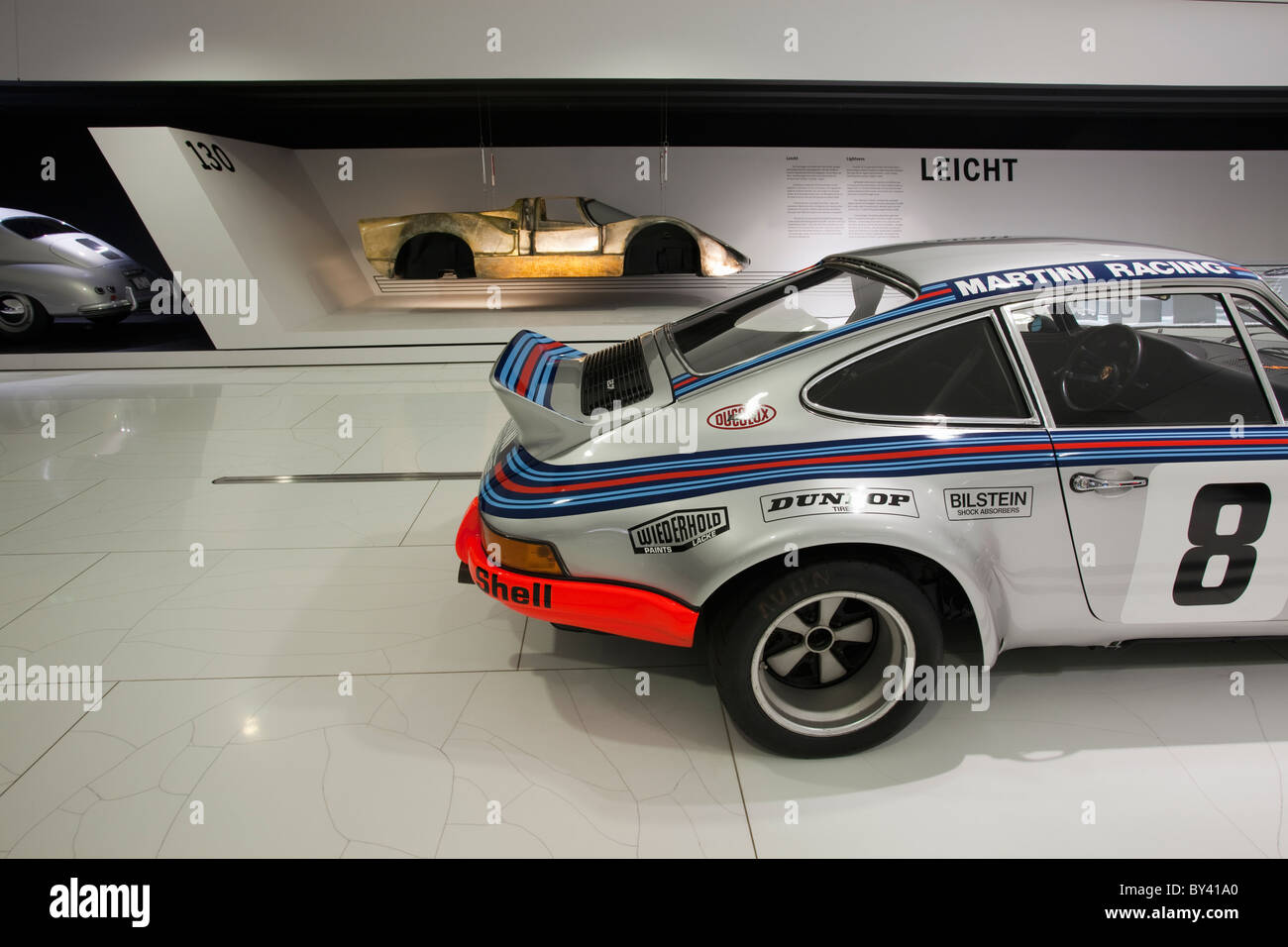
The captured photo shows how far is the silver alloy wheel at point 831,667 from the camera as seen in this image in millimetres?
2207

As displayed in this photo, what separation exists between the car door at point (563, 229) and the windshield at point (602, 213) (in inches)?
3.2

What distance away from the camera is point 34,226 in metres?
7.94

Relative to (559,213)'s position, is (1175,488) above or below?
below

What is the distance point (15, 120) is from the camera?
8.70 metres

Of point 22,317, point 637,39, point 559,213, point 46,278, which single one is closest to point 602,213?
point 559,213

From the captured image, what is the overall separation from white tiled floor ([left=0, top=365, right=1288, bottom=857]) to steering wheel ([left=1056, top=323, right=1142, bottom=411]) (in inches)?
35.7

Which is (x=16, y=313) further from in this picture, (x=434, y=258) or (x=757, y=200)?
(x=757, y=200)

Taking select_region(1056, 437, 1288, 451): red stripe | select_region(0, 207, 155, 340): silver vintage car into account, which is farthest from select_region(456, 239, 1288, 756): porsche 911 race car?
select_region(0, 207, 155, 340): silver vintage car

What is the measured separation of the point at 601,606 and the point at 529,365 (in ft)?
3.12

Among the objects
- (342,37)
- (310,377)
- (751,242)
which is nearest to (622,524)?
(310,377)

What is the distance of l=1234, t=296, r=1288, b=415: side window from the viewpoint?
2324mm

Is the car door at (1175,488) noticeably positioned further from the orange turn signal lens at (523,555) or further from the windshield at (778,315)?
the orange turn signal lens at (523,555)

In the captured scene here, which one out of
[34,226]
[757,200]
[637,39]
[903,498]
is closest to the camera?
[903,498]

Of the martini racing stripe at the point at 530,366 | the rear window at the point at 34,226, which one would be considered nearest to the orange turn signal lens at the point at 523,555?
the martini racing stripe at the point at 530,366
